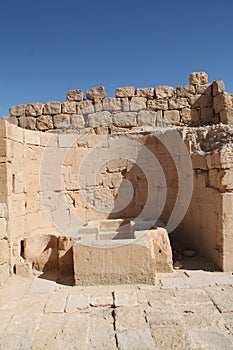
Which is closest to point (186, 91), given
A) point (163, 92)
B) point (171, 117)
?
point (163, 92)

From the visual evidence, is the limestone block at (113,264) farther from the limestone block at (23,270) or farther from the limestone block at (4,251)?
the limestone block at (4,251)

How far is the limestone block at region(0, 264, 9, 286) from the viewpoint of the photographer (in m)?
4.15

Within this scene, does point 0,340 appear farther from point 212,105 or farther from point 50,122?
point 212,105

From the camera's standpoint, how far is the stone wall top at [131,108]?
23.7 feet

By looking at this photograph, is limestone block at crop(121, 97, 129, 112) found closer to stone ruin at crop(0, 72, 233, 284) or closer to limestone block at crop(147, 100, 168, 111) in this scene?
stone ruin at crop(0, 72, 233, 284)

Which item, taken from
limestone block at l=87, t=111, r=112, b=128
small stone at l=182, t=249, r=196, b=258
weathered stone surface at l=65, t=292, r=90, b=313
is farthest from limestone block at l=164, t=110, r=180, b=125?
weathered stone surface at l=65, t=292, r=90, b=313

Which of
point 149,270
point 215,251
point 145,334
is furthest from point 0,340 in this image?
point 215,251

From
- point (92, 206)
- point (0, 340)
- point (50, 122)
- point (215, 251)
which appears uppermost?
point (50, 122)

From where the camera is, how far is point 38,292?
→ 3895 mm

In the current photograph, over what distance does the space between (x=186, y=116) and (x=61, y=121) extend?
11.0 feet

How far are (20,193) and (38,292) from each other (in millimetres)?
1803

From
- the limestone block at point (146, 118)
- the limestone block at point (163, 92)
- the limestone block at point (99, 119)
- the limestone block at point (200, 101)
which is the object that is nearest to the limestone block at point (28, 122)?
the limestone block at point (99, 119)

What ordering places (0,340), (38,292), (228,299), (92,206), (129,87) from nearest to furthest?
(0,340), (228,299), (38,292), (92,206), (129,87)

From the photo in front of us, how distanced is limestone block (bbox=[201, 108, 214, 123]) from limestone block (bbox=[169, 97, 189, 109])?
1.58 feet
